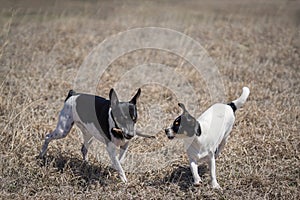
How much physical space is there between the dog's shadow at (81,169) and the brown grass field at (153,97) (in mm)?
13

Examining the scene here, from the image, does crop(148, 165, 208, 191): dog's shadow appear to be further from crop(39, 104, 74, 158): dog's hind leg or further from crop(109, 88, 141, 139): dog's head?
crop(39, 104, 74, 158): dog's hind leg

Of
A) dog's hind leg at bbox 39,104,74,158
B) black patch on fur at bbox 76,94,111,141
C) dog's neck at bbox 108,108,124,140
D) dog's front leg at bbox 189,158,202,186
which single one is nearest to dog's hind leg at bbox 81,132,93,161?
dog's hind leg at bbox 39,104,74,158

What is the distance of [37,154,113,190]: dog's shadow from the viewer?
16.3ft

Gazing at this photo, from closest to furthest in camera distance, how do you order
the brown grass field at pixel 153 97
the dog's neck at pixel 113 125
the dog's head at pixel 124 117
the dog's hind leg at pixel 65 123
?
the dog's head at pixel 124 117 → the dog's neck at pixel 113 125 → the brown grass field at pixel 153 97 → the dog's hind leg at pixel 65 123

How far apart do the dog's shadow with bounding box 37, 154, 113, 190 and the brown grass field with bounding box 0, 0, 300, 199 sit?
0.04 ft

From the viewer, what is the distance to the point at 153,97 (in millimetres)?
7871

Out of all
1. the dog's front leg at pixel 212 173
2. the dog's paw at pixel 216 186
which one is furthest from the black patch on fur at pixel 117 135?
the dog's paw at pixel 216 186

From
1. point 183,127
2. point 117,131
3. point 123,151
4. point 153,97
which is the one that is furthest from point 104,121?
point 153,97

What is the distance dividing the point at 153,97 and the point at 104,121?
9.96 ft

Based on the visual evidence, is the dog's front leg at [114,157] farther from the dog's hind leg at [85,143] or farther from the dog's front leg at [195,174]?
the dog's front leg at [195,174]

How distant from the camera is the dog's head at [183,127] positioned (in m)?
4.58

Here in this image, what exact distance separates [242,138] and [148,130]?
4.81 feet

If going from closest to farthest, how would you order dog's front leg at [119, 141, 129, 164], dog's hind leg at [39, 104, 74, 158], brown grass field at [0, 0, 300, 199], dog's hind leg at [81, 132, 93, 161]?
brown grass field at [0, 0, 300, 199] → dog's front leg at [119, 141, 129, 164] → dog's hind leg at [39, 104, 74, 158] → dog's hind leg at [81, 132, 93, 161]

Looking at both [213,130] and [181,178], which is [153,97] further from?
[213,130]
